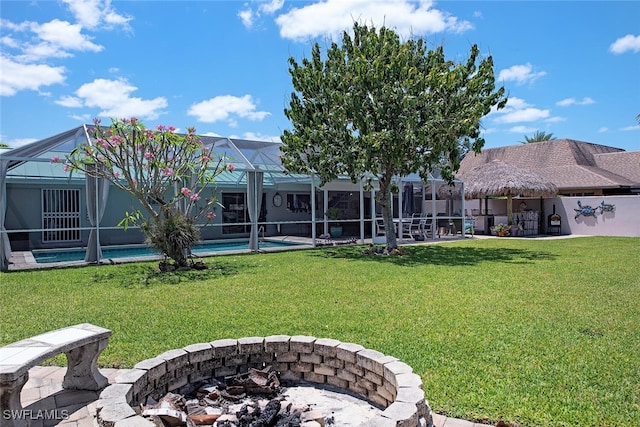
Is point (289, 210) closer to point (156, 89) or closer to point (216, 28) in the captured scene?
point (156, 89)

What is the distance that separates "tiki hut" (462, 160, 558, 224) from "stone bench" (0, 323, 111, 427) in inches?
796

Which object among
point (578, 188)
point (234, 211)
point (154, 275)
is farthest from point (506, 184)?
point (154, 275)

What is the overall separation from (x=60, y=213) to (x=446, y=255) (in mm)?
14340

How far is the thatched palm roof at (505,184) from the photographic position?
20656 millimetres

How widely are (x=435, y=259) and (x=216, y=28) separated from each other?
8.81 metres

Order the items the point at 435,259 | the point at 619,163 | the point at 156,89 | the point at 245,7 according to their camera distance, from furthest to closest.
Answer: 1. the point at 619,163
2. the point at 156,89
3. the point at 435,259
4. the point at 245,7

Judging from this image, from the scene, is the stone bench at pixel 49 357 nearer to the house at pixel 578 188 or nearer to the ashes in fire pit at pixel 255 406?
the ashes in fire pit at pixel 255 406

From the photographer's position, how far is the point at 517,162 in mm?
31734

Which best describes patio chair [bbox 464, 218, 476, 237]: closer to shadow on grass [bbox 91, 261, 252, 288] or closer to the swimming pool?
the swimming pool

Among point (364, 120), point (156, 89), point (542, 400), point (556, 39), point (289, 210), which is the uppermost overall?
point (556, 39)

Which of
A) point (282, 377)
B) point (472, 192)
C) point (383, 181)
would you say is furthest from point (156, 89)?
point (472, 192)

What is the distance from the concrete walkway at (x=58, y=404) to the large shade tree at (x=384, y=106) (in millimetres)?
9547

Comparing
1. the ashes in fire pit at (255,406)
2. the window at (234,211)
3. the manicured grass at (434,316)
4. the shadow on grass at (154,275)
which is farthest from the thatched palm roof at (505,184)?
the ashes in fire pit at (255,406)

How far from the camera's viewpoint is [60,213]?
53.7 ft
